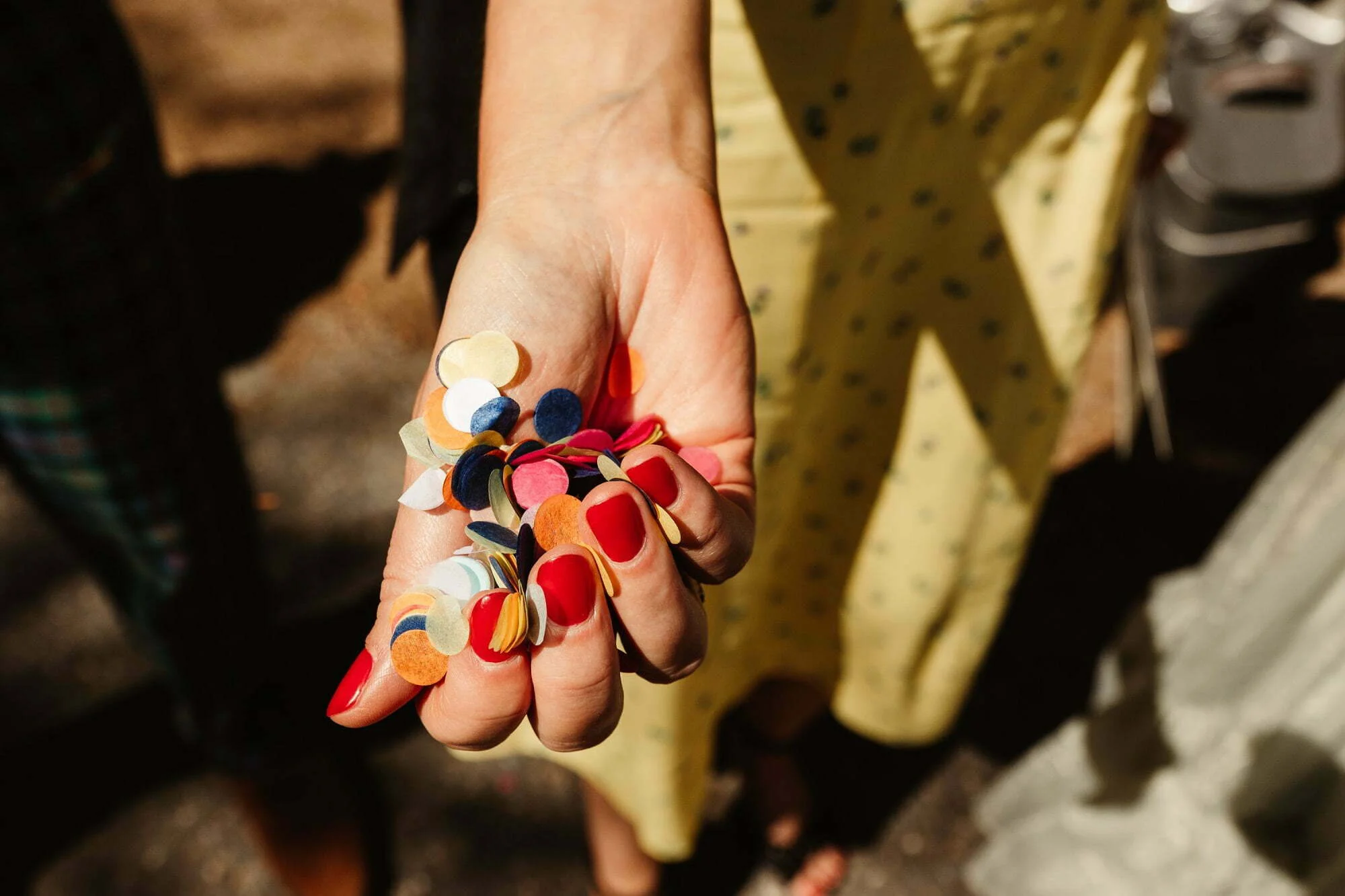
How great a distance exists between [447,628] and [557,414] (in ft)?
0.63

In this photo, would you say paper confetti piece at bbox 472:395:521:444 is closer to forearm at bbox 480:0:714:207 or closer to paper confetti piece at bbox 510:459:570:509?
paper confetti piece at bbox 510:459:570:509

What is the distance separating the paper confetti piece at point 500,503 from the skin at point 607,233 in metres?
0.03

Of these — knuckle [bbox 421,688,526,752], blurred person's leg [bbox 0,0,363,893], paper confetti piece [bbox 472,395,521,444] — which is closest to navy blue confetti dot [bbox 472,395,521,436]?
paper confetti piece [bbox 472,395,521,444]

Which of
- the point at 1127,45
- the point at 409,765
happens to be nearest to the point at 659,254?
the point at 1127,45

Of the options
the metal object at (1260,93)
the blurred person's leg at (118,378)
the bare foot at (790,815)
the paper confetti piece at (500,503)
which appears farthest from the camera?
the metal object at (1260,93)

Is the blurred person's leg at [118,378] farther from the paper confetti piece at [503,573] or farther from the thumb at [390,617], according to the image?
the paper confetti piece at [503,573]

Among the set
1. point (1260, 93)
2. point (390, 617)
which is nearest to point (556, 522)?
point (390, 617)

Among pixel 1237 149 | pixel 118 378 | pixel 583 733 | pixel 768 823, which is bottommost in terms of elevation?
pixel 768 823

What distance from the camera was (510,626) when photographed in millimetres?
619

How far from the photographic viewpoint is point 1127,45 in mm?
1001

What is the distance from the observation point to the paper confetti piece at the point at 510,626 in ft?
2.02

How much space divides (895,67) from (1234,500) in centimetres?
182

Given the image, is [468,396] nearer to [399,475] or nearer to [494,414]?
[494,414]

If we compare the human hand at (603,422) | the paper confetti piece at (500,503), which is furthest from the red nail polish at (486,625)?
the paper confetti piece at (500,503)
